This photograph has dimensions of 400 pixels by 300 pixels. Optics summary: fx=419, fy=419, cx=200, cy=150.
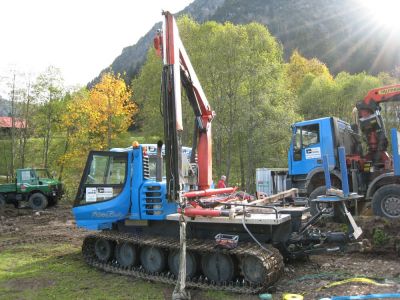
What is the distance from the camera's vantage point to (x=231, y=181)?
2758 centimetres

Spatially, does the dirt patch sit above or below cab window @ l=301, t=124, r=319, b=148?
below

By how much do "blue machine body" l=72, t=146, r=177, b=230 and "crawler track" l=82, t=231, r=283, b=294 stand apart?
39cm

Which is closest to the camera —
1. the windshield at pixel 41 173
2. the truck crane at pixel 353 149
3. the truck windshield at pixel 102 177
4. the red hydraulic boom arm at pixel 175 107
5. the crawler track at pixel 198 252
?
the crawler track at pixel 198 252

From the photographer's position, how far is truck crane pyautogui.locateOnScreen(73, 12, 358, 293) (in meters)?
6.62

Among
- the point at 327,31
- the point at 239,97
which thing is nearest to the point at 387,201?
the point at 239,97

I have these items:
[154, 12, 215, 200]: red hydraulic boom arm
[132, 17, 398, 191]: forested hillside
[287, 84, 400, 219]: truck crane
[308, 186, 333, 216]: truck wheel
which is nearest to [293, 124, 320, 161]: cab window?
[287, 84, 400, 219]: truck crane

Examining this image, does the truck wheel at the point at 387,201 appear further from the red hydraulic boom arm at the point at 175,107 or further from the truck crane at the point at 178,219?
the red hydraulic boom arm at the point at 175,107

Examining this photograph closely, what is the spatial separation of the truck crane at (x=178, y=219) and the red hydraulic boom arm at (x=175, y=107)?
0.02 meters

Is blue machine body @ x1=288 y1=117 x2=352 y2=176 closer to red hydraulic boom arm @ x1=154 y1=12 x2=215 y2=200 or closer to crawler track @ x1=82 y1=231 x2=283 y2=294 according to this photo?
red hydraulic boom arm @ x1=154 y1=12 x2=215 y2=200

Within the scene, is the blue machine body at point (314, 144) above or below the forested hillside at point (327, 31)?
below

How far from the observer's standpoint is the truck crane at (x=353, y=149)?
10961 mm

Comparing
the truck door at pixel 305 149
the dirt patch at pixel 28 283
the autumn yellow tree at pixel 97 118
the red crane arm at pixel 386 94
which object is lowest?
the dirt patch at pixel 28 283

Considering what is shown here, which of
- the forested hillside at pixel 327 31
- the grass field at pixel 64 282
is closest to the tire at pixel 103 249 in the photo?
the grass field at pixel 64 282

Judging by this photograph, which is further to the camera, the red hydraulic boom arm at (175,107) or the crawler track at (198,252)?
the red hydraulic boom arm at (175,107)
